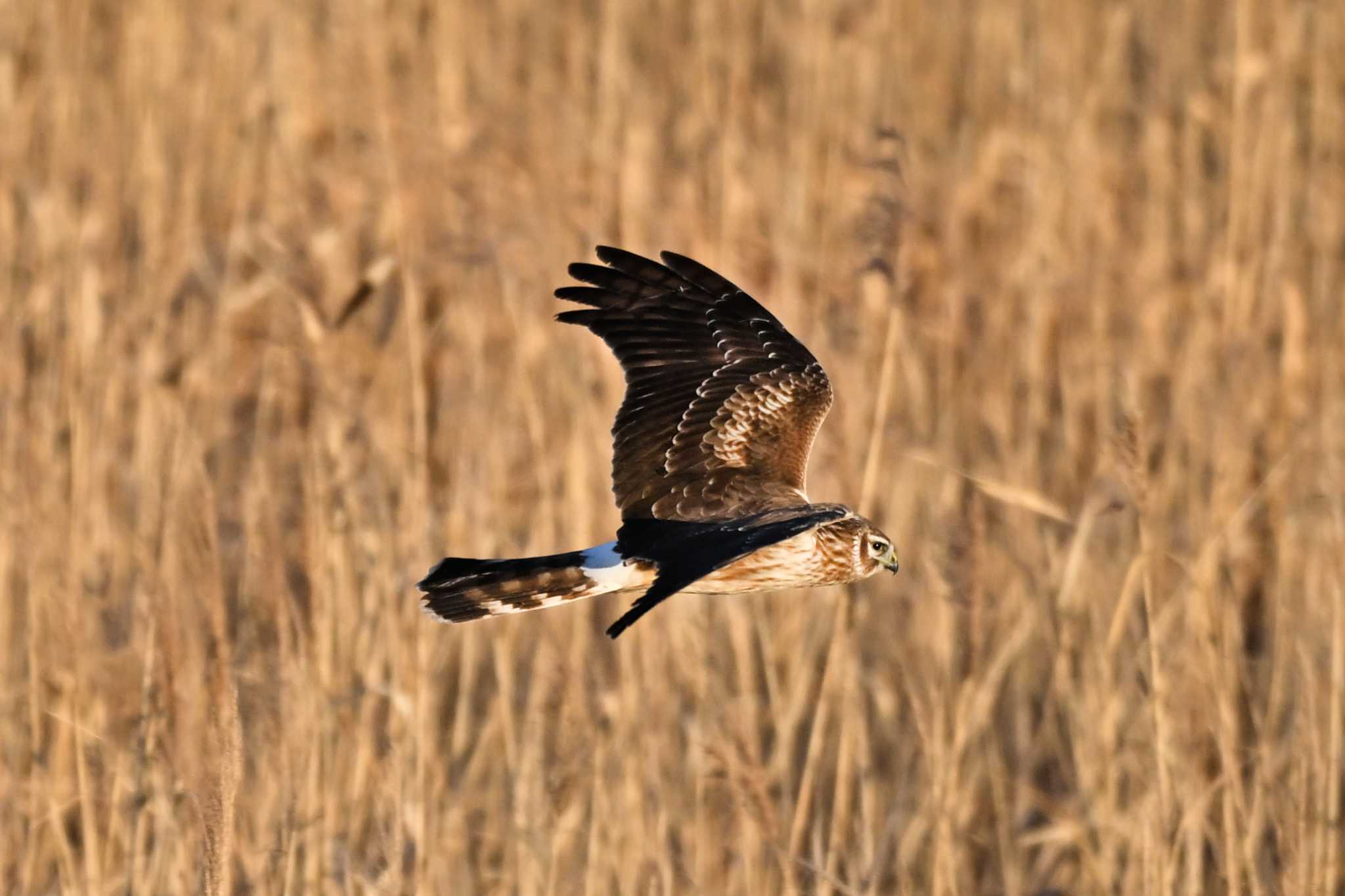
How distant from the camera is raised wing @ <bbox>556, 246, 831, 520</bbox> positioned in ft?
11.3

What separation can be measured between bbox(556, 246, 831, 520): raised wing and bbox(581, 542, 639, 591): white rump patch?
194 mm

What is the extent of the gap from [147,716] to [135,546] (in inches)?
40.7

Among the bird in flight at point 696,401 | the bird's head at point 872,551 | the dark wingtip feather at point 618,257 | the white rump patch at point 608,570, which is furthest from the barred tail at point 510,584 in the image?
the dark wingtip feather at point 618,257

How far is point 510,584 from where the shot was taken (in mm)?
3123

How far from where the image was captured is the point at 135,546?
395 cm

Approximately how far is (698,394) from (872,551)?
476mm

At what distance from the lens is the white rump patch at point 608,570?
3186 mm

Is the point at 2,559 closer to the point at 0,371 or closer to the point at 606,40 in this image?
the point at 0,371

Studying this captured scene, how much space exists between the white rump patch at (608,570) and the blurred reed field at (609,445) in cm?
25

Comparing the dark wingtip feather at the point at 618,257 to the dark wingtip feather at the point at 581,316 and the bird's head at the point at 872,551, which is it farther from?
the bird's head at the point at 872,551

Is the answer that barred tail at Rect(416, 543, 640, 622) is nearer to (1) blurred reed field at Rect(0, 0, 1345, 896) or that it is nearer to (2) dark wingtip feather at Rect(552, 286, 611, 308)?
(1) blurred reed field at Rect(0, 0, 1345, 896)

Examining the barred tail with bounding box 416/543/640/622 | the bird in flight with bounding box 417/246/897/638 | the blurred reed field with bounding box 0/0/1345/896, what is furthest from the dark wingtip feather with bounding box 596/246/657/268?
the barred tail with bounding box 416/543/640/622

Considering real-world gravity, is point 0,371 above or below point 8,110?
below

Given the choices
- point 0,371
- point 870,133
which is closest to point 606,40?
point 870,133
